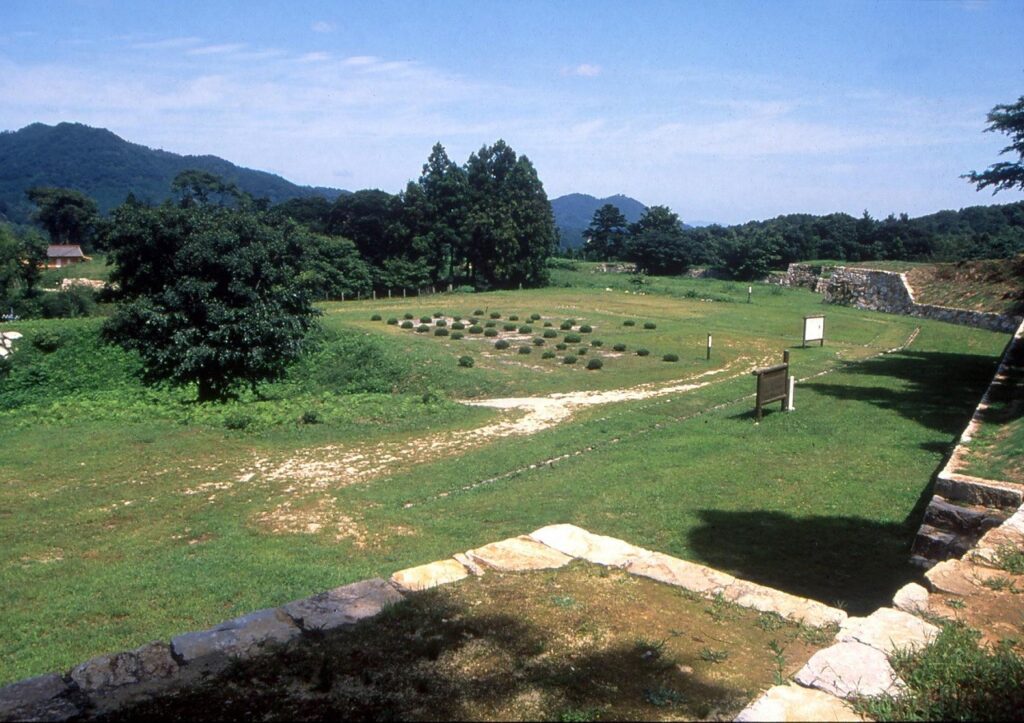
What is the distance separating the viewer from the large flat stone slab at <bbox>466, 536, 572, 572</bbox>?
6.07m

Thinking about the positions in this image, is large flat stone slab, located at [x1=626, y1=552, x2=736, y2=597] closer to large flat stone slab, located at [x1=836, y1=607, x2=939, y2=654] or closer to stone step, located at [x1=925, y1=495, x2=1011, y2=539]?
large flat stone slab, located at [x1=836, y1=607, x2=939, y2=654]

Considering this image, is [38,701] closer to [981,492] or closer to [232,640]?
[232,640]

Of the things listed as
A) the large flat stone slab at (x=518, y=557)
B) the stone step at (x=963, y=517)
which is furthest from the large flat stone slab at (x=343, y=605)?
the stone step at (x=963, y=517)

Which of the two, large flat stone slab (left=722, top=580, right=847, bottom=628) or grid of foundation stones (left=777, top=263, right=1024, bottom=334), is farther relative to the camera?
grid of foundation stones (left=777, top=263, right=1024, bottom=334)

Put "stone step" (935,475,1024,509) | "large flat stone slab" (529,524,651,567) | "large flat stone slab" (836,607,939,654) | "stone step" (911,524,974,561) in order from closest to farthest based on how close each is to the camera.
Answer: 1. "large flat stone slab" (836,607,939,654)
2. "large flat stone slab" (529,524,651,567)
3. "stone step" (911,524,974,561)
4. "stone step" (935,475,1024,509)

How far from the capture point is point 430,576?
5754 millimetres

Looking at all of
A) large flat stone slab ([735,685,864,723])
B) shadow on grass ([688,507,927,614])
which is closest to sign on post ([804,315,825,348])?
shadow on grass ([688,507,927,614])

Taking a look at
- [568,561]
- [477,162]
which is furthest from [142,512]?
[477,162]

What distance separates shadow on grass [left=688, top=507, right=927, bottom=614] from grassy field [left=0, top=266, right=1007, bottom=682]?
3cm

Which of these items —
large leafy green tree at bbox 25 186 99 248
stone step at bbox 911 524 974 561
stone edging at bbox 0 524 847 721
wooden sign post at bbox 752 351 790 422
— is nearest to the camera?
stone edging at bbox 0 524 847 721

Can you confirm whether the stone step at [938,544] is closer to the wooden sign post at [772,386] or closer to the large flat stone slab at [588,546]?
the large flat stone slab at [588,546]

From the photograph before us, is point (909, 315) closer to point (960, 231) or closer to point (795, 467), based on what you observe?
point (795, 467)

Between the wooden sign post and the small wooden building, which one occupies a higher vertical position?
the small wooden building

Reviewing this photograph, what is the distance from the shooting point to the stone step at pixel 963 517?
738 centimetres
